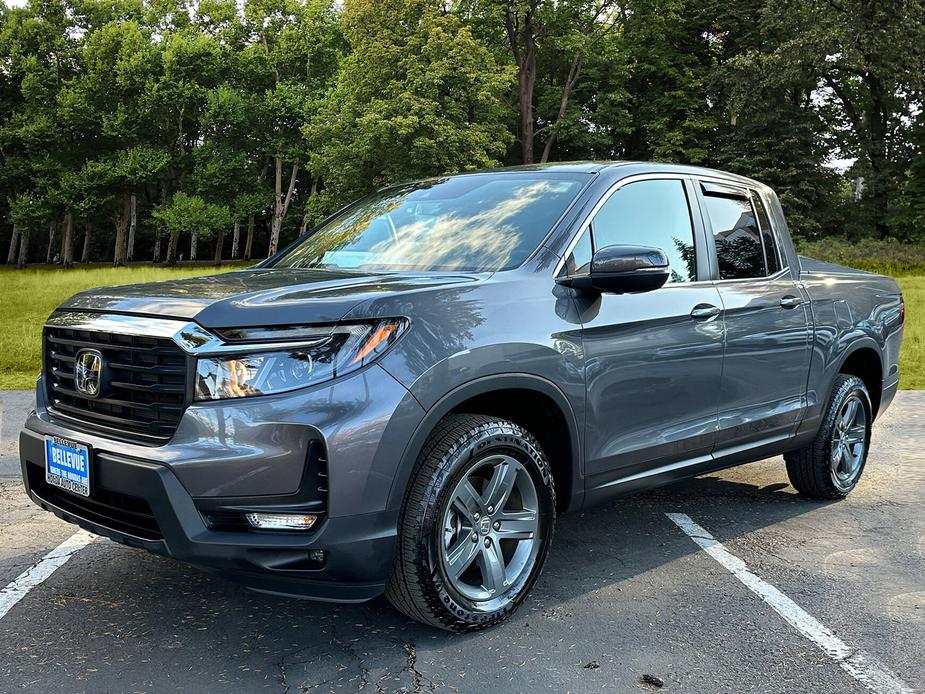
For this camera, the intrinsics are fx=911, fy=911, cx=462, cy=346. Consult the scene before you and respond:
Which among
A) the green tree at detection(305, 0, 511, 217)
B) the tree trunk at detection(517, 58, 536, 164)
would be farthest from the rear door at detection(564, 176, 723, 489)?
the tree trunk at detection(517, 58, 536, 164)

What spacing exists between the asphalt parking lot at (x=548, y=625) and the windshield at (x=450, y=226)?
4.97ft

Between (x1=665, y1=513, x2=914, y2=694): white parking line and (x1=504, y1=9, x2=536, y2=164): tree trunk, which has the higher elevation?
(x1=504, y1=9, x2=536, y2=164): tree trunk

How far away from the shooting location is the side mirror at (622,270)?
3.66 m

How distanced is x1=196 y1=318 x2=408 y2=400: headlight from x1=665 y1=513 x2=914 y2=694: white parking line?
80.8 inches

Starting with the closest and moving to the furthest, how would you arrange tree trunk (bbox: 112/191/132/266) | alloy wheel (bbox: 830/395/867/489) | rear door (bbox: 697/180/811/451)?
rear door (bbox: 697/180/811/451)
alloy wheel (bbox: 830/395/867/489)
tree trunk (bbox: 112/191/132/266)

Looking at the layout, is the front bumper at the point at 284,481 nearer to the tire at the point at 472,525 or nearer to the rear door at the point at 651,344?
the tire at the point at 472,525

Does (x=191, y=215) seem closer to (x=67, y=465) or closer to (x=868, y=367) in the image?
(x=868, y=367)

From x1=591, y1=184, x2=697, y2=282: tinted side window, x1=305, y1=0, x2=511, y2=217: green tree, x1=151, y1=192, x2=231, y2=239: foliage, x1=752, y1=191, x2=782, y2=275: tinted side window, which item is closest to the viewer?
x1=591, y1=184, x2=697, y2=282: tinted side window

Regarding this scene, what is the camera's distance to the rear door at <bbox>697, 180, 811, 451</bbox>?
4559 millimetres

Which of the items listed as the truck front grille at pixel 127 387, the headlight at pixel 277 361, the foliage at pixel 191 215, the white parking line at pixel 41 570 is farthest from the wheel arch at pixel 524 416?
the foliage at pixel 191 215

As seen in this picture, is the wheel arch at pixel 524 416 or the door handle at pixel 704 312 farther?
the door handle at pixel 704 312

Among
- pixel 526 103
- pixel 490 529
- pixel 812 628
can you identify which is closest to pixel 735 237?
pixel 812 628

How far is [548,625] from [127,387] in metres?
1.86

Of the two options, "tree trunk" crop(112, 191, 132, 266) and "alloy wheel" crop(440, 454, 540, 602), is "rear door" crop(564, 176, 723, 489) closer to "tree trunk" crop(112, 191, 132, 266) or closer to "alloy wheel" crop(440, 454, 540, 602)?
"alloy wheel" crop(440, 454, 540, 602)
